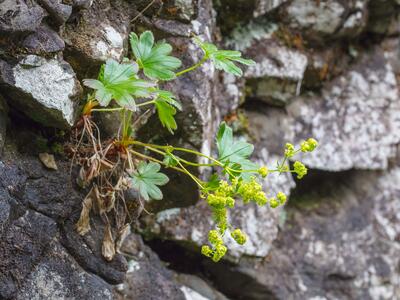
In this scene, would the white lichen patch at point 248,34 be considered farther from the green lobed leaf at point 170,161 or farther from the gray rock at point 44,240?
the gray rock at point 44,240

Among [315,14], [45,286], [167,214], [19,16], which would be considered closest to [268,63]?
[315,14]

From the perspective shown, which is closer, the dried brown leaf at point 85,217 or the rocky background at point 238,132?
the rocky background at point 238,132

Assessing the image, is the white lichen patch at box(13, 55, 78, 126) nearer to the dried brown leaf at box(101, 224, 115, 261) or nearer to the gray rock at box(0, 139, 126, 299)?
the gray rock at box(0, 139, 126, 299)

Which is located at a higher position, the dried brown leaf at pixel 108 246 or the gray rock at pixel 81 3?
the gray rock at pixel 81 3

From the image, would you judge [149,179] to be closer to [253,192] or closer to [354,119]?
[253,192]

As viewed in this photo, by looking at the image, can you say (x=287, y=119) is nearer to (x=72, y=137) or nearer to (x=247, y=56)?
(x=247, y=56)

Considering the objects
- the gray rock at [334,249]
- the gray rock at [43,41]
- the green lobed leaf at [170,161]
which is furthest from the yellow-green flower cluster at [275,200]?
the gray rock at [334,249]

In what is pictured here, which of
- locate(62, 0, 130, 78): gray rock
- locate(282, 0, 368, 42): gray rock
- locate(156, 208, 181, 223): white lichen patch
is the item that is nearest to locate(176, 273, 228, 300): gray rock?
locate(156, 208, 181, 223): white lichen patch
